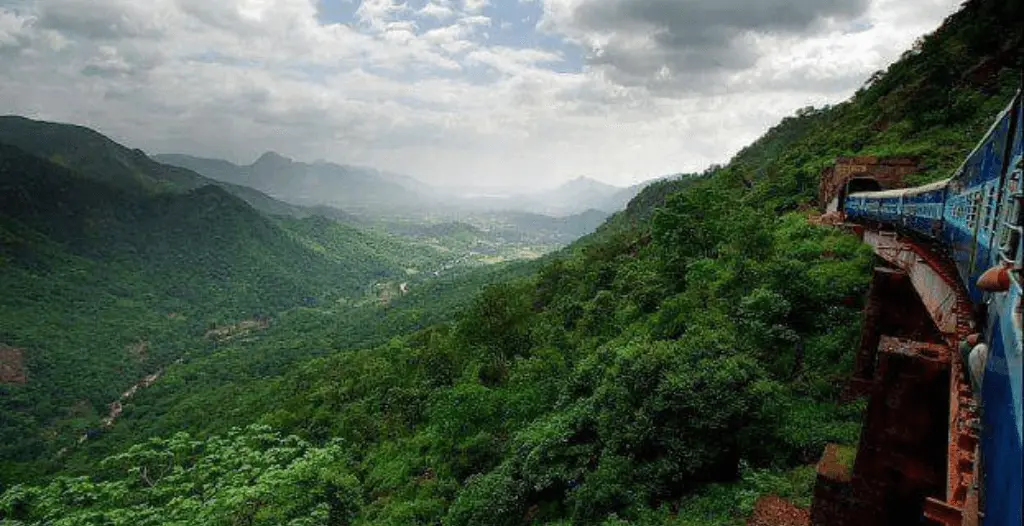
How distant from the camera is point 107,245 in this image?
16625 cm

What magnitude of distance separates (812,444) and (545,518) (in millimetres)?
6986

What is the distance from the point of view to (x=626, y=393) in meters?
14.0

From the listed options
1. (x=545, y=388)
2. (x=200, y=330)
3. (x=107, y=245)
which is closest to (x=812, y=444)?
(x=545, y=388)

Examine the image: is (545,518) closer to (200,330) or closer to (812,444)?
(812,444)

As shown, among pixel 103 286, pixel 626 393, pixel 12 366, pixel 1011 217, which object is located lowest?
pixel 12 366

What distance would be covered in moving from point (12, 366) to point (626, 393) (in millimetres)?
123666

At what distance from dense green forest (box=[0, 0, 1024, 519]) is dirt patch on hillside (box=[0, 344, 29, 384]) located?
2566 inches

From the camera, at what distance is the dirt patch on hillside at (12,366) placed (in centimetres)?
9275

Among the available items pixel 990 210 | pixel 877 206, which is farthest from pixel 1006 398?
pixel 877 206

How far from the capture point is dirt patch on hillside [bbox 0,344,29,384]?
3652 inches

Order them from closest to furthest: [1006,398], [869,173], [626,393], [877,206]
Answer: [1006,398], [626,393], [877,206], [869,173]

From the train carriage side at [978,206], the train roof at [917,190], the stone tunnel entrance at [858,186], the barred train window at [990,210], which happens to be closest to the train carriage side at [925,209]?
the train roof at [917,190]

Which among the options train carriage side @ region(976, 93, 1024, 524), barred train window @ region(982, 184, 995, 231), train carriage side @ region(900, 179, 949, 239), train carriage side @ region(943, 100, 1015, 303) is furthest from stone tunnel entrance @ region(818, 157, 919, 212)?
train carriage side @ region(976, 93, 1024, 524)

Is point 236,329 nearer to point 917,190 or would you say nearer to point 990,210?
point 917,190
